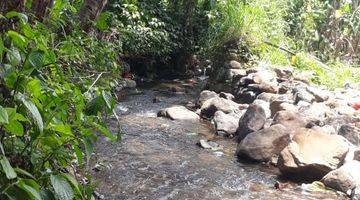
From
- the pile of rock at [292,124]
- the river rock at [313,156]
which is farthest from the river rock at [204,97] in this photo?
the river rock at [313,156]

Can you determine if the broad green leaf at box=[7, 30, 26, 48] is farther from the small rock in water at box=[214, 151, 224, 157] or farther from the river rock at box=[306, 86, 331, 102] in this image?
the river rock at box=[306, 86, 331, 102]

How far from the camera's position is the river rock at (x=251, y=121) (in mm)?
6130

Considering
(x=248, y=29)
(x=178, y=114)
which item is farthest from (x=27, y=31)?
(x=248, y=29)

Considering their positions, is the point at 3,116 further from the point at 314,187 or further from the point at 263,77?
the point at 263,77

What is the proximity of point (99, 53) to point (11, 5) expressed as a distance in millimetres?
2392

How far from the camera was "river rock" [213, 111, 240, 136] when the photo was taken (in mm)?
6501

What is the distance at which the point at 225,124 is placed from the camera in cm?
662

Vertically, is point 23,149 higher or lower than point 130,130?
higher

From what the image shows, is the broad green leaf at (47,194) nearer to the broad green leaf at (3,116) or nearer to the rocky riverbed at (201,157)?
the broad green leaf at (3,116)

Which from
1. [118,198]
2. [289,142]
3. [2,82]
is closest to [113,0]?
[289,142]

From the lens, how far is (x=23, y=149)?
1.76 metres

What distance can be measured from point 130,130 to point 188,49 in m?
5.67

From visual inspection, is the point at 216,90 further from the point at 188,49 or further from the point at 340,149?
the point at 340,149

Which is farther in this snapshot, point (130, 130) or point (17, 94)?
point (130, 130)
